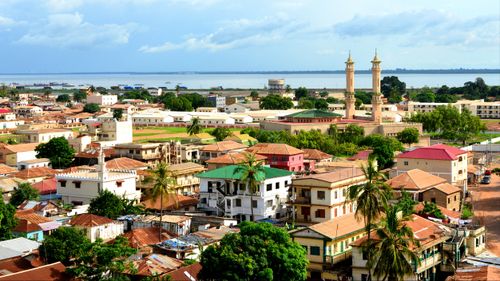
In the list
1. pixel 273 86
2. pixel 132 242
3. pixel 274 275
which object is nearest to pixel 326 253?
pixel 274 275

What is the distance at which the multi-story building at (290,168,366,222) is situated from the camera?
30953 mm

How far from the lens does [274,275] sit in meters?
22.4

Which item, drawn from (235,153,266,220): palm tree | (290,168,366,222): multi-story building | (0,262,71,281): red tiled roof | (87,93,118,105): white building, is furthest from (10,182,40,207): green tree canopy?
(87,93,118,105): white building

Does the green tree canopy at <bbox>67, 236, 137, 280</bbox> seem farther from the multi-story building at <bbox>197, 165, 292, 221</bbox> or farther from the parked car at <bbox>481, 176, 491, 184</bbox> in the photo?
the parked car at <bbox>481, 176, 491, 184</bbox>

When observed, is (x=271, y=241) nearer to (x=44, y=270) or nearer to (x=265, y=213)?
(x=44, y=270)

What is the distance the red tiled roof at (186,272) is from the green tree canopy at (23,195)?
15764 millimetres

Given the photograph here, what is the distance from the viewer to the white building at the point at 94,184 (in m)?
35.6

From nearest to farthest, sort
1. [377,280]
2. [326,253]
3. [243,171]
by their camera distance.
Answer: [377,280]
[326,253]
[243,171]

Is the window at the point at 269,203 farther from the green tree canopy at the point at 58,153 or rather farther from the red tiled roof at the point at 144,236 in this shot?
the green tree canopy at the point at 58,153

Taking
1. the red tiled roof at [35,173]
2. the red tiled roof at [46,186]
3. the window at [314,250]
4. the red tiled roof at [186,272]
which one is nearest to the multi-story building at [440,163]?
the window at [314,250]

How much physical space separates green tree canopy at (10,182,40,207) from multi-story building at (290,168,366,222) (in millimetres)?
13078

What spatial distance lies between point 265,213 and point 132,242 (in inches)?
289

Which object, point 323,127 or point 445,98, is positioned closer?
point 323,127

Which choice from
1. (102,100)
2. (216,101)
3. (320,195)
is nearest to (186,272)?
(320,195)
